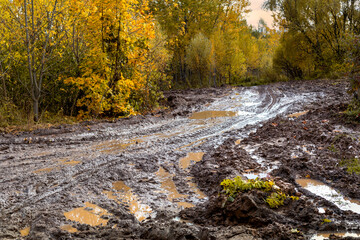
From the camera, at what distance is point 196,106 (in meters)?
14.7

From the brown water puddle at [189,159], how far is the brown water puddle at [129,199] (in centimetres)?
148

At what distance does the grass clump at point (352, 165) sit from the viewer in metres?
4.67

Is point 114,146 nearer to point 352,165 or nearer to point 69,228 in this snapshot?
point 69,228

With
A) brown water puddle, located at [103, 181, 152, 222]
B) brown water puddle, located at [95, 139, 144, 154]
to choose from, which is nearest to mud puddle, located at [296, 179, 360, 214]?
brown water puddle, located at [103, 181, 152, 222]

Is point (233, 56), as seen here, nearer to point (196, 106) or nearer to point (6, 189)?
point (196, 106)

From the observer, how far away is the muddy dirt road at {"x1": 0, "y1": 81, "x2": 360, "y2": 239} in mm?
3355

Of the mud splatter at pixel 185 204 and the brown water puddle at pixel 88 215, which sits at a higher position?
→ the mud splatter at pixel 185 204

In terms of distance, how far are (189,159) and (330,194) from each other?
302cm

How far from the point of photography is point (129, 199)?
175 inches

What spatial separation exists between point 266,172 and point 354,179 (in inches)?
53.6

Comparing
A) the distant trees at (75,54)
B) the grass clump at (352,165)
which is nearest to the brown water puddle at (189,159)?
the grass clump at (352,165)

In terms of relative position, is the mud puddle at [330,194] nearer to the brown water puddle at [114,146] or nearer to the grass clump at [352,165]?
the grass clump at [352,165]

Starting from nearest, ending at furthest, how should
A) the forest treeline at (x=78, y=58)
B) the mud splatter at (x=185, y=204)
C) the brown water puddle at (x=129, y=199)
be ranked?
the brown water puddle at (x=129, y=199), the mud splatter at (x=185, y=204), the forest treeline at (x=78, y=58)

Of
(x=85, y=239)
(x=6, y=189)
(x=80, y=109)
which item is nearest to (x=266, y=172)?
(x=85, y=239)
